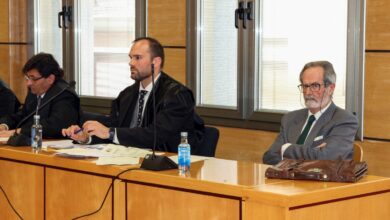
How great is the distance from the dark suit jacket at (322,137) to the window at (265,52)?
56 cm

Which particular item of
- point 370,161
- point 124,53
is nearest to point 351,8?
point 370,161

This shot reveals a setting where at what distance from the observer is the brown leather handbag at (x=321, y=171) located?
313cm

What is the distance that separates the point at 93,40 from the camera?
23.1 feet

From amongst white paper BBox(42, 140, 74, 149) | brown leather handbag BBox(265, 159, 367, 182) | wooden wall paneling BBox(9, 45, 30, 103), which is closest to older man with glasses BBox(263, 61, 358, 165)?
brown leather handbag BBox(265, 159, 367, 182)

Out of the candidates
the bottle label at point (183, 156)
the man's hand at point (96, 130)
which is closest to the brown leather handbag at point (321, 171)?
the bottle label at point (183, 156)

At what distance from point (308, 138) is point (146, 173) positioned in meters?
1.16

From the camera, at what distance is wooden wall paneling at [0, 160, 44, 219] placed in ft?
13.3

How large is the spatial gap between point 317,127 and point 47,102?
1835mm

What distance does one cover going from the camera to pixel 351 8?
475 centimetres

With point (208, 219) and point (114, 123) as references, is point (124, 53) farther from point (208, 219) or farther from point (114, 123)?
point (208, 219)

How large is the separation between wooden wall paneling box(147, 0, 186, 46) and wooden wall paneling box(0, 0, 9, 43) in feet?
6.41

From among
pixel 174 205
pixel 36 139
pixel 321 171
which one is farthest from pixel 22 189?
pixel 321 171

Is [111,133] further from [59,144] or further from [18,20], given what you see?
[18,20]

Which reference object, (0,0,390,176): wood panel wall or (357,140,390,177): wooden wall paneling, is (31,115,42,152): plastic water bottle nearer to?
(0,0,390,176): wood panel wall
